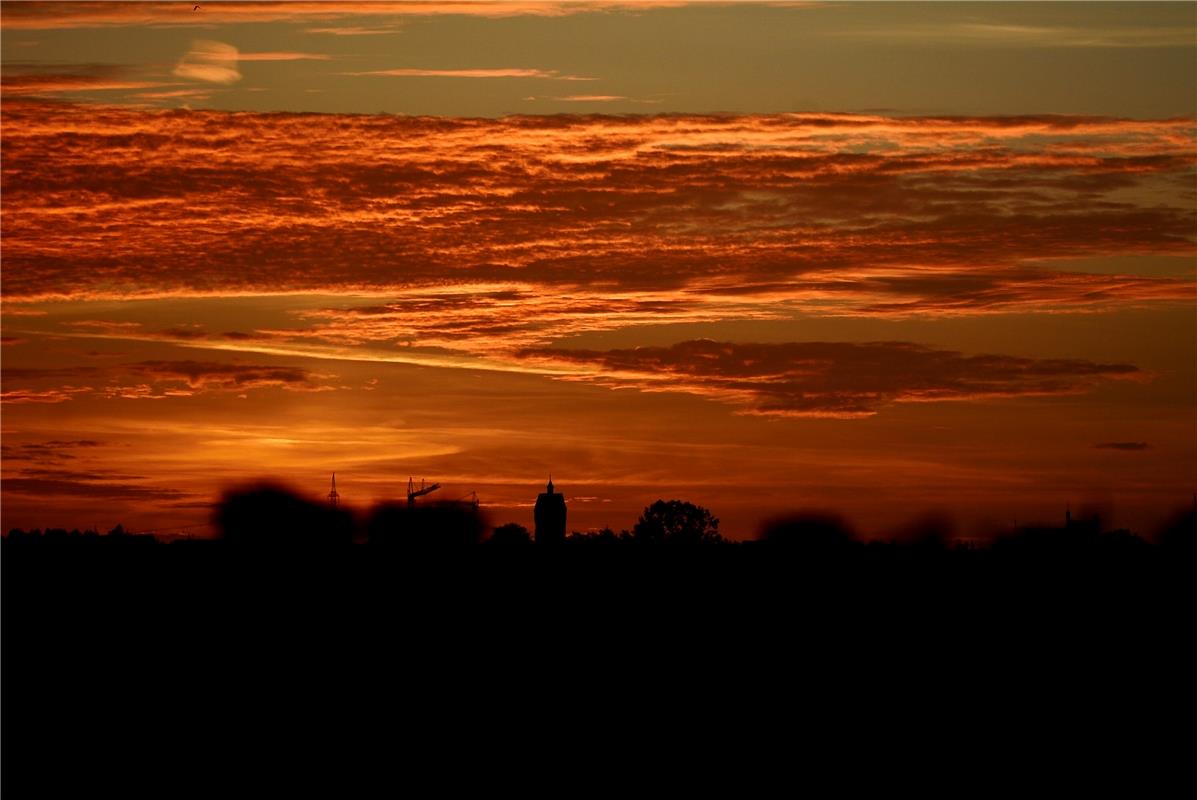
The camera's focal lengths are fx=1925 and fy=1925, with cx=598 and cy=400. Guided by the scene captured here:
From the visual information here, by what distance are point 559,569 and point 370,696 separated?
247ft

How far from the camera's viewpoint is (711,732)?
89.9 m

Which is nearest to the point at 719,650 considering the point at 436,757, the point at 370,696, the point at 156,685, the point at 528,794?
the point at 370,696

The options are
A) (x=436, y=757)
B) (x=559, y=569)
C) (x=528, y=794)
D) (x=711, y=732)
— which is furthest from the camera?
(x=559, y=569)

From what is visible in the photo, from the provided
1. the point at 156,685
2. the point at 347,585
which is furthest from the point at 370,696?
the point at 347,585

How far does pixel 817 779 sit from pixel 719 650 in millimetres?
46582

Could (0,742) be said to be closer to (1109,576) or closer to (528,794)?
(528,794)

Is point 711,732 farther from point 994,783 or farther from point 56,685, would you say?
point 56,685

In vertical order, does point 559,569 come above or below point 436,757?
above

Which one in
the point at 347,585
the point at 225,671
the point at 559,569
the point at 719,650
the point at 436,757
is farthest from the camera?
the point at 559,569

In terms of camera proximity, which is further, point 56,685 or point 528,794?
point 56,685

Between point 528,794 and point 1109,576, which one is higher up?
point 1109,576

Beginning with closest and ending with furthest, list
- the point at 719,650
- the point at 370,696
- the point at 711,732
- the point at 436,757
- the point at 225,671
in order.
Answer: the point at 436,757, the point at 711,732, the point at 370,696, the point at 225,671, the point at 719,650

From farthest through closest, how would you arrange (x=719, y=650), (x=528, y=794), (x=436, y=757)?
1. (x=719, y=650)
2. (x=436, y=757)
3. (x=528, y=794)

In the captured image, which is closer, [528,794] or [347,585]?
[528,794]
